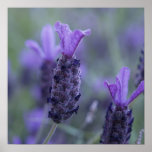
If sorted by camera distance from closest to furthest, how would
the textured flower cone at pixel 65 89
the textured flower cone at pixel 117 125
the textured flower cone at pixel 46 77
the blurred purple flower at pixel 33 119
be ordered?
the textured flower cone at pixel 65 89 → the textured flower cone at pixel 117 125 → the textured flower cone at pixel 46 77 → the blurred purple flower at pixel 33 119

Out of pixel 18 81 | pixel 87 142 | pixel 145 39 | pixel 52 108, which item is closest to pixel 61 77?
pixel 52 108

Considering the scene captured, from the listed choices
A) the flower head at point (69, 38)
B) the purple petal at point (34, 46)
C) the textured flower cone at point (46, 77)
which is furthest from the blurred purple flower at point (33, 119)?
the flower head at point (69, 38)

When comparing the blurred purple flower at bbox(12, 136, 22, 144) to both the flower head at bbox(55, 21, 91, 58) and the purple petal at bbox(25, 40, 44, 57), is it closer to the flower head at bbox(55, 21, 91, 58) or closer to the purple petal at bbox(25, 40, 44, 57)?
the purple petal at bbox(25, 40, 44, 57)

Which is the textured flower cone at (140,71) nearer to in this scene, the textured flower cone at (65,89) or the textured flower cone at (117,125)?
the textured flower cone at (117,125)

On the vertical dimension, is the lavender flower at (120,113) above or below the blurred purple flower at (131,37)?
below

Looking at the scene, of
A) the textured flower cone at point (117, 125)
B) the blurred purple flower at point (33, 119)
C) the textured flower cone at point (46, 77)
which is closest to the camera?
the textured flower cone at point (117, 125)

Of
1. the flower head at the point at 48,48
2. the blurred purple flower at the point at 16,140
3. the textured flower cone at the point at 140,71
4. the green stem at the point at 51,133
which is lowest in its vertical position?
the blurred purple flower at the point at 16,140

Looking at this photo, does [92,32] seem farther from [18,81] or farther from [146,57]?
[18,81]
